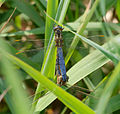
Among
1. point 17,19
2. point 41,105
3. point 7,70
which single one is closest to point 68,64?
point 41,105

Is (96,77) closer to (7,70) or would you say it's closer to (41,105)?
(41,105)

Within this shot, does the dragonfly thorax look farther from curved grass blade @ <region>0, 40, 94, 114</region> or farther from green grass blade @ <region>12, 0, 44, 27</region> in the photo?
green grass blade @ <region>12, 0, 44, 27</region>

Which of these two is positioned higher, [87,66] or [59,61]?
[59,61]

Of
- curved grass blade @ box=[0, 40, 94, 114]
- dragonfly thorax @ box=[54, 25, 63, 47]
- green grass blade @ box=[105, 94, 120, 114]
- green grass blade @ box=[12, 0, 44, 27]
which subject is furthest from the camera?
green grass blade @ box=[12, 0, 44, 27]

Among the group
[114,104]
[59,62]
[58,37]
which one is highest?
[58,37]

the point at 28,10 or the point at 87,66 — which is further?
the point at 28,10

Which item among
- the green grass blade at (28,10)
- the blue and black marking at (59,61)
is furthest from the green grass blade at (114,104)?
the green grass blade at (28,10)

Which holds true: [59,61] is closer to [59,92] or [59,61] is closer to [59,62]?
[59,62]

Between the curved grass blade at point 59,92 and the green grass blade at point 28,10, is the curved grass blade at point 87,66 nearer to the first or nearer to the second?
the curved grass blade at point 59,92

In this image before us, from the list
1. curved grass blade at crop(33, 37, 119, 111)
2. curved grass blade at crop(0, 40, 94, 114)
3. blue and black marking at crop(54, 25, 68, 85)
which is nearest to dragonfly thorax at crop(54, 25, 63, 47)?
blue and black marking at crop(54, 25, 68, 85)

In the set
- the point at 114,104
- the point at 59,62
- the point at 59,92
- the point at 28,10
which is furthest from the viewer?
the point at 28,10

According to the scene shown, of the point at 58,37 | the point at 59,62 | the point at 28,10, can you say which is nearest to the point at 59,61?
the point at 59,62

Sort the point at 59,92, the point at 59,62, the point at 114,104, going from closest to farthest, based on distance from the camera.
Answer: the point at 59,92 → the point at 114,104 → the point at 59,62
